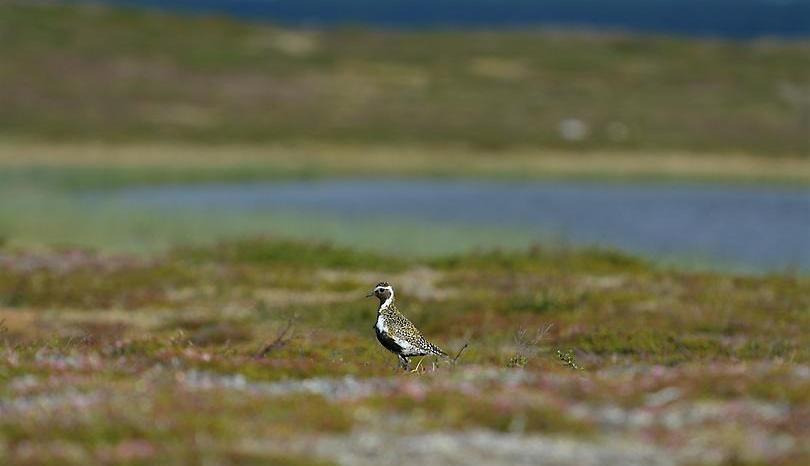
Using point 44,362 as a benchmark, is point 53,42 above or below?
below

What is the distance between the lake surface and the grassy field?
59.4 feet

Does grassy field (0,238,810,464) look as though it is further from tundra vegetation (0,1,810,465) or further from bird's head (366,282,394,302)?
bird's head (366,282,394,302)

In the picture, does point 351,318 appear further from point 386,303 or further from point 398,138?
point 398,138

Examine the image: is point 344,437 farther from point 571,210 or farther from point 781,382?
point 571,210

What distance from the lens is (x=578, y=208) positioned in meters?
64.9

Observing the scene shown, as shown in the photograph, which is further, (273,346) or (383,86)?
(383,86)

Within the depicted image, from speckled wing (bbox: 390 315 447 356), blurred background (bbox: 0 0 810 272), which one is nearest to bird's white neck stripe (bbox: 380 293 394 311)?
speckled wing (bbox: 390 315 447 356)

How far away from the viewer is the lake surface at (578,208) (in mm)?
52375

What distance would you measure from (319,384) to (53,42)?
116845 mm

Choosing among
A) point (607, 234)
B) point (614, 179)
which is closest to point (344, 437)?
point (607, 234)

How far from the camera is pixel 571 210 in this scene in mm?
63969

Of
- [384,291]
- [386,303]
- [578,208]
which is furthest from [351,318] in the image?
[578,208]

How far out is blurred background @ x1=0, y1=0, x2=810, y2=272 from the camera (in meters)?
55.2

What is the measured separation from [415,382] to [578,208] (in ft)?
165
